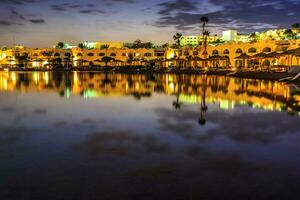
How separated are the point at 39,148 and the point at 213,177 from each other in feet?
15.0

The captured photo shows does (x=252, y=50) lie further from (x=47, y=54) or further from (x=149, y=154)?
(x=149, y=154)

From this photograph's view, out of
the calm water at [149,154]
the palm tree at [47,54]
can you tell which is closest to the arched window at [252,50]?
the calm water at [149,154]

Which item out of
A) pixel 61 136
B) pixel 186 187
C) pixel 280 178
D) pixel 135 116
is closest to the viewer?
pixel 186 187

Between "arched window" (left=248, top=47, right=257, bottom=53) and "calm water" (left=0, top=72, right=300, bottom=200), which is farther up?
"arched window" (left=248, top=47, right=257, bottom=53)

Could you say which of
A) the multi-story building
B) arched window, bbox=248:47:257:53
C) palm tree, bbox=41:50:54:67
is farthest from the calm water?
palm tree, bbox=41:50:54:67

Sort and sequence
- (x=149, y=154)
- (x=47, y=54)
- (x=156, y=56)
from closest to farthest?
(x=149, y=154) < (x=156, y=56) < (x=47, y=54)

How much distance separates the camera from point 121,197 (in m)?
5.94

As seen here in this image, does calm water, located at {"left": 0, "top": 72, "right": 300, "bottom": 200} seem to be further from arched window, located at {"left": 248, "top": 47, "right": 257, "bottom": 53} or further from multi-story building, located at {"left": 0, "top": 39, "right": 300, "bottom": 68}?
arched window, located at {"left": 248, "top": 47, "right": 257, "bottom": 53}

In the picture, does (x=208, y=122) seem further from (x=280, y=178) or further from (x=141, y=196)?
(x=141, y=196)

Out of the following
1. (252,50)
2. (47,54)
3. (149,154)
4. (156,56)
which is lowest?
(149,154)

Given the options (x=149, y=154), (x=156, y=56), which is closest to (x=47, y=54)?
(x=156, y=56)

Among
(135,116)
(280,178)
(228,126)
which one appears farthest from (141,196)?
(135,116)

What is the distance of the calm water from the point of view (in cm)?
632

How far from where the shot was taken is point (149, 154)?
8.74 metres
